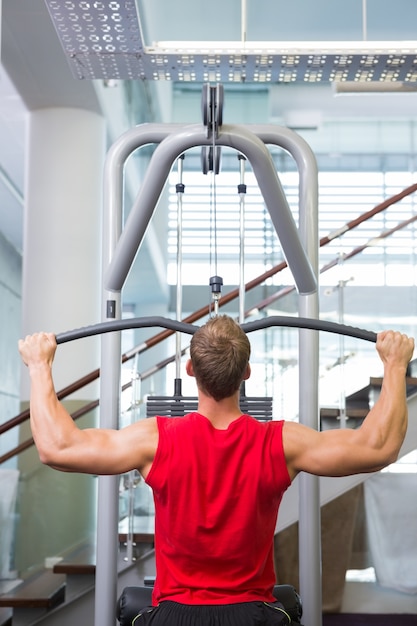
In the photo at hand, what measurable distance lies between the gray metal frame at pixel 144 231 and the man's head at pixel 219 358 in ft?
3.36

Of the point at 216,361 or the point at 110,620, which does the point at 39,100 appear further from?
the point at 216,361

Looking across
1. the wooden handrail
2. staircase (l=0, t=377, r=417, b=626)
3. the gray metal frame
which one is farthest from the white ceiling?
staircase (l=0, t=377, r=417, b=626)

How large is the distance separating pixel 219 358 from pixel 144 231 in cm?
110

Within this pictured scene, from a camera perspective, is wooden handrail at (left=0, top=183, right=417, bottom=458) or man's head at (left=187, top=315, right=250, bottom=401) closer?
man's head at (left=187, top=315, right=250, bottom=401)

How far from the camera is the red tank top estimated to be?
5.06 ft

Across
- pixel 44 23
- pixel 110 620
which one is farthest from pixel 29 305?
pixel 110 620

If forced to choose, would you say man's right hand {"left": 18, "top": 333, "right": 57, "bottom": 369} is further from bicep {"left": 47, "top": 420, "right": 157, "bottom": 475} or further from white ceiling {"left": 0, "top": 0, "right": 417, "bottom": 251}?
white ceiling {"left": 0, "top": 0, "right": 417, "bottom": 251}

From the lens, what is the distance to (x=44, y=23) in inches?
159

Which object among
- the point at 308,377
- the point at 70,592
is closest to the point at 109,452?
the point at 308,377

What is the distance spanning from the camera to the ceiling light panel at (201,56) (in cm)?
321

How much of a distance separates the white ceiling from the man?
2.09 meters

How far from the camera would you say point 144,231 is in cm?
260

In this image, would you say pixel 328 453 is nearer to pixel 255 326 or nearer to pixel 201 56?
pixel 255 326

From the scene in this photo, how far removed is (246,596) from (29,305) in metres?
3.77
